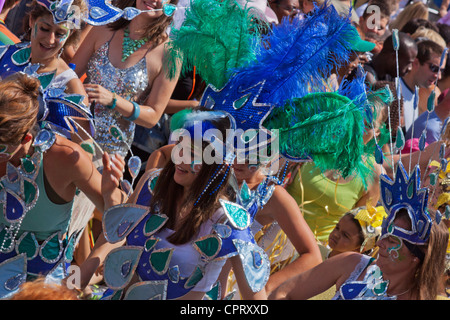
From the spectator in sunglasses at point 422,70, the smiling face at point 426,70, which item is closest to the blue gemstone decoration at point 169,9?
the spectator in sunglasses at point 422,70

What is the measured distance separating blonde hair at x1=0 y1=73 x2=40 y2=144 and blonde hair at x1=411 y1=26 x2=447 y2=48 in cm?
377

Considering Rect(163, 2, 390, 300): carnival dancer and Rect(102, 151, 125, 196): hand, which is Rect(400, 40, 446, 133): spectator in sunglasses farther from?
Rect(102, 151, 125, 196): hand

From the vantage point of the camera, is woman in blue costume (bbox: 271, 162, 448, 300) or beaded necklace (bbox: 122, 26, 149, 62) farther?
beaded necklace (bbox: 122, 26, 149, 62)

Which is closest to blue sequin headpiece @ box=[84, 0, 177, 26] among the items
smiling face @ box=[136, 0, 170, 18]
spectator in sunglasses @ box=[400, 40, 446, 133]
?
smiling face @ box=[136, 0, 170, 18]

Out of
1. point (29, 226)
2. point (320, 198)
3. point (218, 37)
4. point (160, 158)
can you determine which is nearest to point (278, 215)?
point (160, 158)

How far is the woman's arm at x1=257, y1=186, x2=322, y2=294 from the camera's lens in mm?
3227

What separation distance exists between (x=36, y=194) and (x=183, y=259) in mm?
626

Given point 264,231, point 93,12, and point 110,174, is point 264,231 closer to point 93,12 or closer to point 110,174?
point 110,174

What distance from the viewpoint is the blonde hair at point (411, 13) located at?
6.31 metres

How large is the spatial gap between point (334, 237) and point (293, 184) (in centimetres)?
40

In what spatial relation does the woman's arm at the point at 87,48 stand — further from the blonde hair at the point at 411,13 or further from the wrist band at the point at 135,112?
the blonde hair at the point at 411,13

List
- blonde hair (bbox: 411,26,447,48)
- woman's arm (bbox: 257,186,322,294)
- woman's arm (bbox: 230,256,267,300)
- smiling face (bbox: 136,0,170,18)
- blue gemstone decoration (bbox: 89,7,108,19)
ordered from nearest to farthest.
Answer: woman's arm (bbox: 230,256,267,300), woman's arm (bbox: 257,186,322,294), blue gemstone decoration (bbox: 89,7,108,19), smiling face (bbox: 136,0,170,18), blonde hair (bbox: 411,26,447,48)

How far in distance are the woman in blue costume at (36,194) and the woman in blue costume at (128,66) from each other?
96cm

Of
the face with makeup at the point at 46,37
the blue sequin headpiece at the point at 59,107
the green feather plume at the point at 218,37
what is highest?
the green feather plume at the point at 218,37
